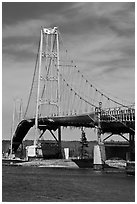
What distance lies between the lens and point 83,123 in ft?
200

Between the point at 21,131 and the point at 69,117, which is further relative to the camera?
the point at 21,131

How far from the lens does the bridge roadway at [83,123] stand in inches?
2015

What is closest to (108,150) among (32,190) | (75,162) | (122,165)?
(75,162)

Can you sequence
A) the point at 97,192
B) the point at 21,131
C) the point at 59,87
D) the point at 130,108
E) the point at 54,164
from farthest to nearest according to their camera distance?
the point at 21,131 < the point at 59,87 < the point at 54,164 < the point at 130,108 < the point at 97,192

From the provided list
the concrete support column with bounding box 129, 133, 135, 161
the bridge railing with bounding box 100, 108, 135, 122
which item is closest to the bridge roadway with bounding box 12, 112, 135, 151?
the bridge railing with bounding box 100, 108, 135, 122

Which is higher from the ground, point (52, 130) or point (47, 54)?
point (47, 54)

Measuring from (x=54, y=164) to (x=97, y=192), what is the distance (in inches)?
1311

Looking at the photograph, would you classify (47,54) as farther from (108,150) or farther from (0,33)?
(0,33)

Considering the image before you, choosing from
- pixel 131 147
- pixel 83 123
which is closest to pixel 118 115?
pixel 131 147

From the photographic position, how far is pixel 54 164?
194 feet

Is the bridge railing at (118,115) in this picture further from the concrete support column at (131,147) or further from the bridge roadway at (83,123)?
the concrete support column at (131,147)

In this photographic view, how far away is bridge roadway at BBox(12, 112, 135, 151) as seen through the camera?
51.2 metres

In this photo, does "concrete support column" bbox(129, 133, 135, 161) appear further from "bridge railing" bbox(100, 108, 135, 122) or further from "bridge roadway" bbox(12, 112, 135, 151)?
"bridge railing" bbox(100, 108, 135, 122)

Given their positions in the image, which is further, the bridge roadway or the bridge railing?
the bridge roadway
